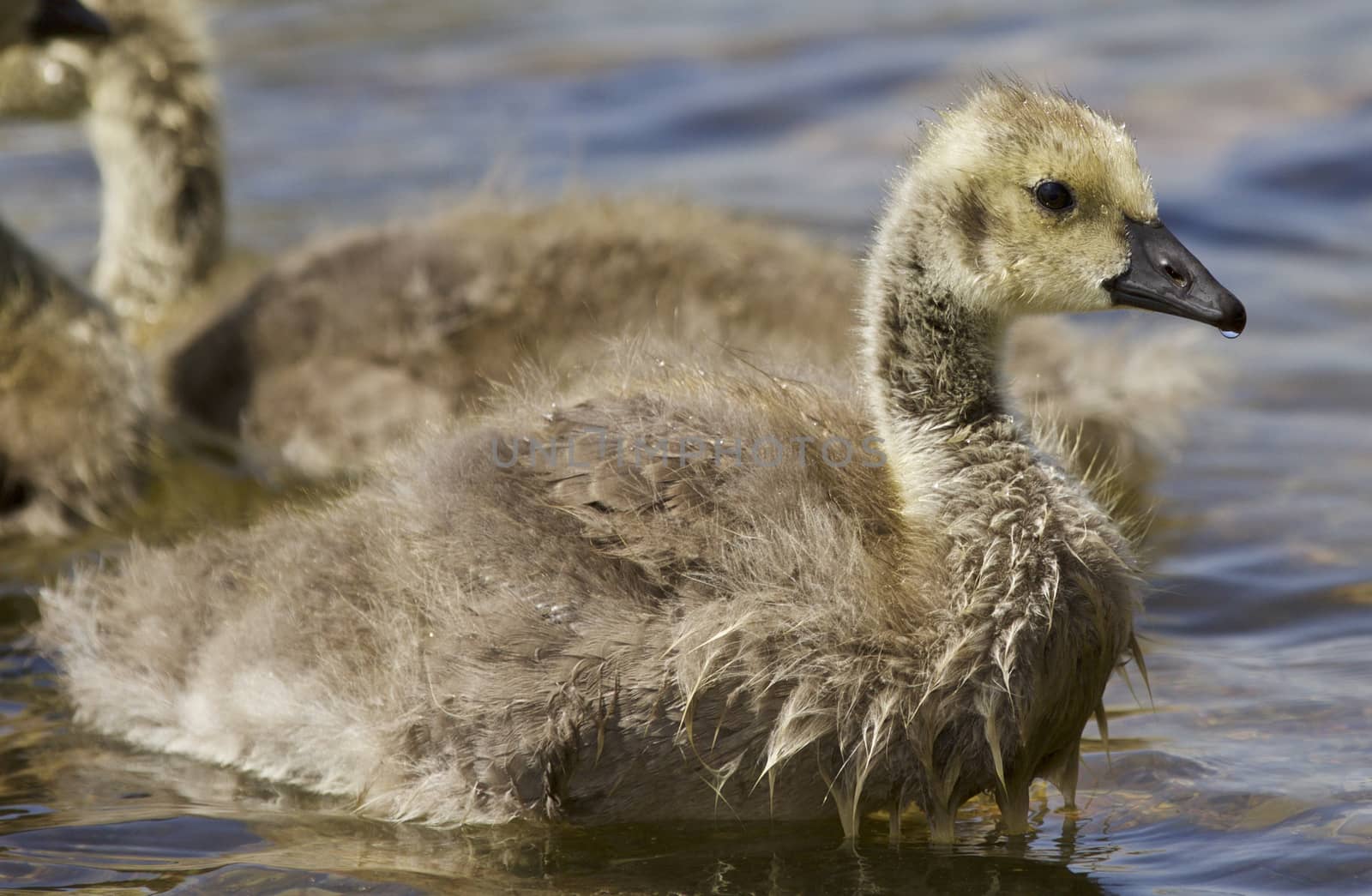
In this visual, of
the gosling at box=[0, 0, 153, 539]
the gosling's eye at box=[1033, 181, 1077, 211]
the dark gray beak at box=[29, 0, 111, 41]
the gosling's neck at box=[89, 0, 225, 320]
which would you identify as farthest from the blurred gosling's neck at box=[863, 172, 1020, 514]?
the gosling's neck at box=[89, 0, 225, 320]

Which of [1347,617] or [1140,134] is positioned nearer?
[1347,617]

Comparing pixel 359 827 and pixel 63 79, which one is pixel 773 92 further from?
pixel 359 827

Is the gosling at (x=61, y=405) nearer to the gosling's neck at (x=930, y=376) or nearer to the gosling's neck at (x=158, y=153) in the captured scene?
the gosling's neck at (x=158, y=153)

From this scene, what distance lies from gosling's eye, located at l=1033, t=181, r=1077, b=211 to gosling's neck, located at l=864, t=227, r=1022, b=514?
0.25 meters

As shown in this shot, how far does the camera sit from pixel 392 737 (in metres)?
4.02

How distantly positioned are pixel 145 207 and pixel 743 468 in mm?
4099

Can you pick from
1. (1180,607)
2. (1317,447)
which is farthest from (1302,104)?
(1180,607)

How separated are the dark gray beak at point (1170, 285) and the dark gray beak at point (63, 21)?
13.3 feet

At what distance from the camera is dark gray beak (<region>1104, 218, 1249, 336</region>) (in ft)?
13.0

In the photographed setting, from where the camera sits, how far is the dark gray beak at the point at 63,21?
6.58m

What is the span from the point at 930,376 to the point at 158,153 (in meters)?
4.19

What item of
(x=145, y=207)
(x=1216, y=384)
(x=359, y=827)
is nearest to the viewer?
(x=359, y=827)

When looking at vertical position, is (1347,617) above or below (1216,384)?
below

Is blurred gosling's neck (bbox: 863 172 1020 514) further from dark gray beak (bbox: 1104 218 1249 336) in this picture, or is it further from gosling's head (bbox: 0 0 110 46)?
gosling's head (bbox: 0 0 110 46)
